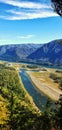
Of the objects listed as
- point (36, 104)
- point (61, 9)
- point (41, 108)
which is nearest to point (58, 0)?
point (61, 9)

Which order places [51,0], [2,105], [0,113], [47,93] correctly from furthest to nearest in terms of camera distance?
[47,93] < [2,105] < [0,113] < [51,0]

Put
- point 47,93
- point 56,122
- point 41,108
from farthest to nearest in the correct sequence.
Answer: point 47,93 → point 41,108 → point 56,122

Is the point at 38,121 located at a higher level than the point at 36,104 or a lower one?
higher

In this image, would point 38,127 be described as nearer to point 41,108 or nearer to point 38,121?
point 38,121

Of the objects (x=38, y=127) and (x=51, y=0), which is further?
(x=51, y=0)

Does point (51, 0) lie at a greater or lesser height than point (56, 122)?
greater

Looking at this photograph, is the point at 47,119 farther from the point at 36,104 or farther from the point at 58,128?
the point at 36,104

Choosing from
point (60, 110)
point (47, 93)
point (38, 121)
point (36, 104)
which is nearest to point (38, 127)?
point (38, 121)

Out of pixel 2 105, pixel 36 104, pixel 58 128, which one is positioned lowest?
pixel 36 104

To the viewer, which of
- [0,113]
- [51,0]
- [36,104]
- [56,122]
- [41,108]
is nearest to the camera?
[56,122]
